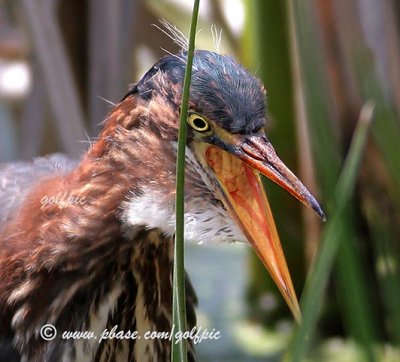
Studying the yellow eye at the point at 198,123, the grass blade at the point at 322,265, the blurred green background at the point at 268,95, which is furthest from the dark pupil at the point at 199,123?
the blurred green background at the point at 268,95

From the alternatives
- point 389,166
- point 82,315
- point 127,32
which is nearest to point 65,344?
point 82,315

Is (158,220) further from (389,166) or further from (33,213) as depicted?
(389,166)

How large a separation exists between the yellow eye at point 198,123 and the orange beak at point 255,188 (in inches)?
1.4

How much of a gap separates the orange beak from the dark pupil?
0.04 meters

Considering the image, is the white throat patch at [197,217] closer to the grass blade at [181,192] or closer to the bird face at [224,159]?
the bird face at [224,159]

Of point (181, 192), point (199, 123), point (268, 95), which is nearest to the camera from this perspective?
point (181, 192)

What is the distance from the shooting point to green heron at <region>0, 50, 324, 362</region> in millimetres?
1562

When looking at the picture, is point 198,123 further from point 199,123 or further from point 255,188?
point 255,188

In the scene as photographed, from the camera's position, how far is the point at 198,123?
157 centimetres

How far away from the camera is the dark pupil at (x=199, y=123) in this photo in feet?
5.14

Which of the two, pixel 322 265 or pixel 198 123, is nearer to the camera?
pixel 322 265

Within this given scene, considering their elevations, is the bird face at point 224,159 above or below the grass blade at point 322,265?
above

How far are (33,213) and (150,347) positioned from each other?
0.30m

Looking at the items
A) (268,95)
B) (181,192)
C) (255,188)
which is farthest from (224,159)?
(268,95)
